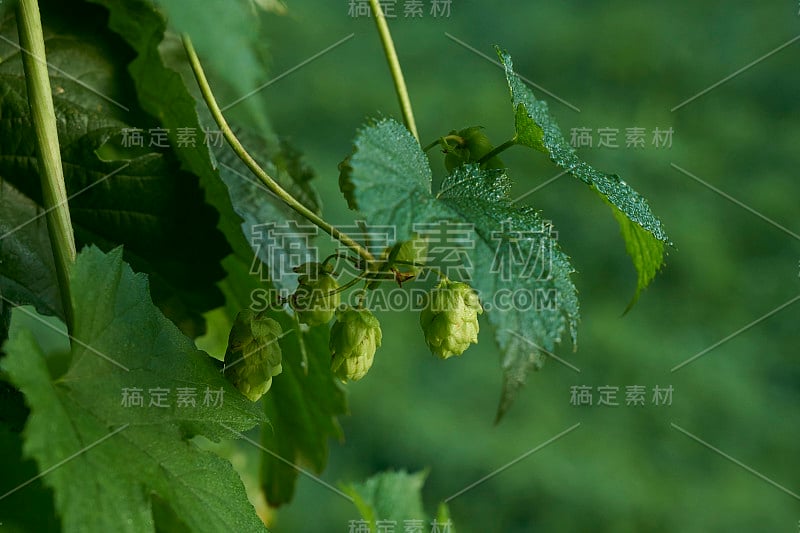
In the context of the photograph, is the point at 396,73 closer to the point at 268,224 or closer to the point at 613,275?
the point at 268,224

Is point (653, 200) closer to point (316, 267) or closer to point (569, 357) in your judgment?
point (569, 357)

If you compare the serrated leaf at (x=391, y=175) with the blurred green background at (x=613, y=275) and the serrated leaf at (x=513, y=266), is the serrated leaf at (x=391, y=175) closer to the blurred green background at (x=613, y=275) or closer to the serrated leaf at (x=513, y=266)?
the serrated leaf at (x=513, y=266)

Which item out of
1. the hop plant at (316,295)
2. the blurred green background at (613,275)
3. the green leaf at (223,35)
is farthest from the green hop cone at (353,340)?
the blurred green background at (613,275)

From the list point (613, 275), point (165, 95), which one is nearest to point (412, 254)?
point (165, 95)

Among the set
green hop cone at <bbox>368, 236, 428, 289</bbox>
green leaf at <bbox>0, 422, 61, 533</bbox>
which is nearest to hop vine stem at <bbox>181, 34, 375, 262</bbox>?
green hop cone at <bbox>368, 236, 428, 289</bbox>

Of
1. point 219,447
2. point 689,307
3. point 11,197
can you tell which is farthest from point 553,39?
point 11,197
